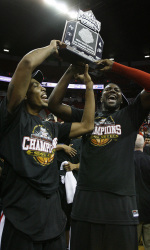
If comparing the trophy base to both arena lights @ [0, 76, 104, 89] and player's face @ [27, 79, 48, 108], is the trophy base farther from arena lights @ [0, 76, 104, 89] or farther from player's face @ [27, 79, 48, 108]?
arena lights @ [0, 76, 104, 89]

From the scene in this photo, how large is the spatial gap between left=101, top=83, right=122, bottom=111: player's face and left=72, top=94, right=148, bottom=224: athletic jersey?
198mm

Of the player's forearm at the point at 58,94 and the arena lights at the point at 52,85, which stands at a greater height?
the arena lights at the point at 52,85

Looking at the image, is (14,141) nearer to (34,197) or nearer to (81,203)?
(34,197)

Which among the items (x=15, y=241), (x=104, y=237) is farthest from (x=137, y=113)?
(x=15, y=241)

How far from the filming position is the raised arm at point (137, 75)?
1.68m

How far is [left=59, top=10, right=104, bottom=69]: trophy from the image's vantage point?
1639 millimetres

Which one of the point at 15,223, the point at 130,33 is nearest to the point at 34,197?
the point at 15,223

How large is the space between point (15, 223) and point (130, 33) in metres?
12.3

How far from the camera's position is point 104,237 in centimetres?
139

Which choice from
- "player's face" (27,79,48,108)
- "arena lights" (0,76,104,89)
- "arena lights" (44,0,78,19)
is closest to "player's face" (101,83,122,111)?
"player's face" (27,79,48,108)

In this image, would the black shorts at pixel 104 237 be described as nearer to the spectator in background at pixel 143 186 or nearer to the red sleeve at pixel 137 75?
the red sleeve at pixel 137 75

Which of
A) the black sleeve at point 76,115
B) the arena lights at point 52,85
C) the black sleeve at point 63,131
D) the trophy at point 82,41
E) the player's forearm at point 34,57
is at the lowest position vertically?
the black sleeve at point 63,131

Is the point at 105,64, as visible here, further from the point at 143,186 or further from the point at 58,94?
the point at 143,186

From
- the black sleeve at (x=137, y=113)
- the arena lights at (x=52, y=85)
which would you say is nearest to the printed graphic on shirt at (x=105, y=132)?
the black sleeve at (x=137, y=113)
